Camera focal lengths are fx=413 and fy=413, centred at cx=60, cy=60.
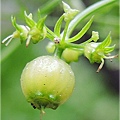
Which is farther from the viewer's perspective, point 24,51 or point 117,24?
point 24,51

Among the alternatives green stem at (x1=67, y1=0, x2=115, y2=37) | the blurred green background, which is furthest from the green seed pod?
the blurred green background

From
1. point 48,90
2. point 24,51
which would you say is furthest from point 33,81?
point 24,51

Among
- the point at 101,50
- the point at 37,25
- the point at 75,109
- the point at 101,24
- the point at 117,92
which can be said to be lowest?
the point at 117,92

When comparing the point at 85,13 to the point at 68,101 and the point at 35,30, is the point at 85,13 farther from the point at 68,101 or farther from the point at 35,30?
the point at 68,101

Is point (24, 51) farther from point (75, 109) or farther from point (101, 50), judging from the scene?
point (101, 50)

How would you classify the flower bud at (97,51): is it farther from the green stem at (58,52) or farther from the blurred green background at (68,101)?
the blurred green background at (68,101)

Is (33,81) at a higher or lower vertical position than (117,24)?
higher

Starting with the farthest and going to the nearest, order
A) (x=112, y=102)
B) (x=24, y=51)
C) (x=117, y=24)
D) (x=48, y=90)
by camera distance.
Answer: (x=112, y=102)
(x=24, y=51)
(x=117, y=24)
(x=48, y=90)

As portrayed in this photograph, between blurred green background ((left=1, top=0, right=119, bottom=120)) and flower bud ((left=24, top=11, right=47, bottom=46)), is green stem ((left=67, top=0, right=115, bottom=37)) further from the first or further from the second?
blurred green background ((left=1, top=0, right=119, bottom=120))
